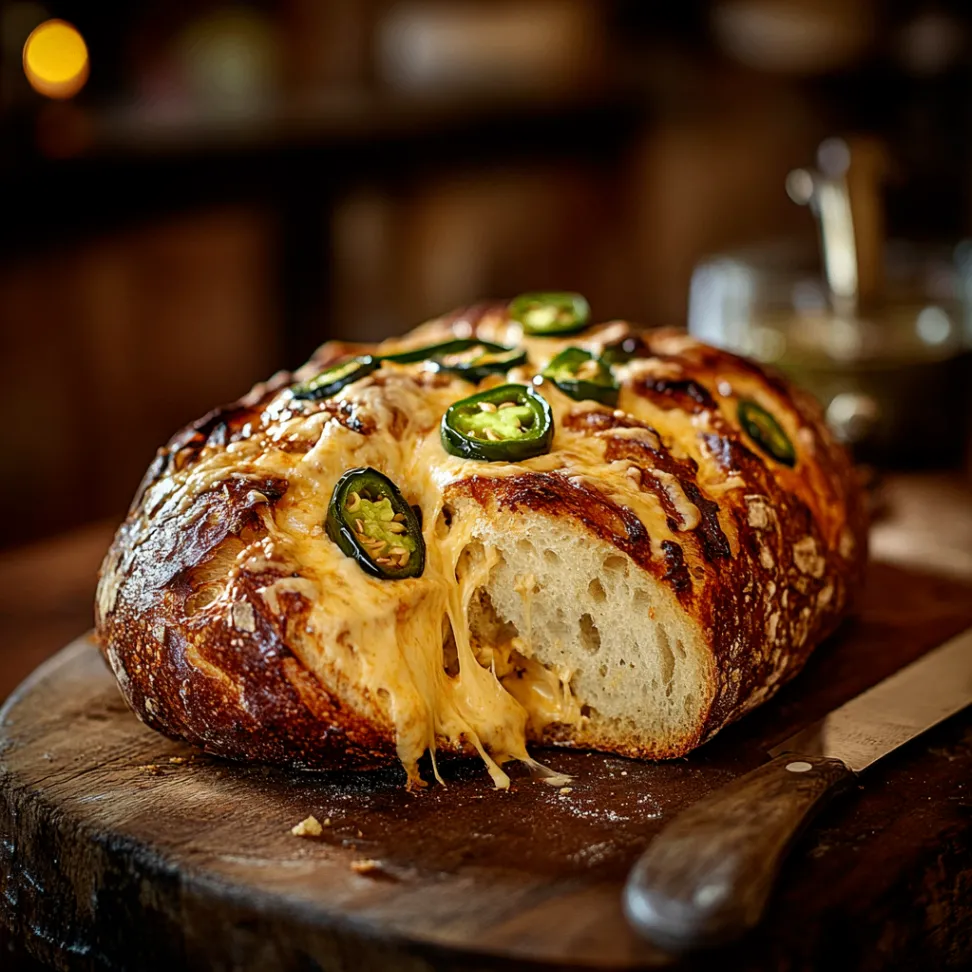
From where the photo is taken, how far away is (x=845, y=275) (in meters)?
3.72

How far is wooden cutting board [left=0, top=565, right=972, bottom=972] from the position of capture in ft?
4.98

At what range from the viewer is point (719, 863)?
58.9 inches

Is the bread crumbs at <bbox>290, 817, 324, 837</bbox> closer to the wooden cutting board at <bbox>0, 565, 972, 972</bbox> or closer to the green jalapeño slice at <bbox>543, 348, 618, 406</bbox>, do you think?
the wooden cutting board at <bbox>0, 565, 972, 972</bbox>

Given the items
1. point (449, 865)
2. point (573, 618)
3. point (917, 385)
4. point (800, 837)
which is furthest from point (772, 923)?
point (917, 385)

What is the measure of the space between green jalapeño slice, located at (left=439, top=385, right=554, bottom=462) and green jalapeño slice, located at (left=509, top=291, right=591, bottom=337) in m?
0.38

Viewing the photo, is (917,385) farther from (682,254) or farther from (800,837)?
(682,254)

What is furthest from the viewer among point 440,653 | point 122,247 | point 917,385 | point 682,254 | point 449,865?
point 682,254

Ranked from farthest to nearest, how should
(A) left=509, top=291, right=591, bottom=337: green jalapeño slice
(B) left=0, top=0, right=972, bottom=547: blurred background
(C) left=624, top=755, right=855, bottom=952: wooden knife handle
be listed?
1. (B) left=0, top=0, right=972, bottom=547: blurred background
2. (A) left=509, top=291, right=591, bottom=337: green jalapeño slice
3. (C) left=624, top=755, right=855, bottom=952: wooden knife handle

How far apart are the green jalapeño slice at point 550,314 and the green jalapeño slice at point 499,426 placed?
38 centimetres

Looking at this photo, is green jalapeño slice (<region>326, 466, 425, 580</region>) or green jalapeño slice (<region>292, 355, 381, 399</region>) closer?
green jalapeño slice (<region>326, 466, 425, 580</region>)

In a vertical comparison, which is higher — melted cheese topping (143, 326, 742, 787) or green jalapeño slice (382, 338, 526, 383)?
green jalapeño slice (382, 338, 526, 383)

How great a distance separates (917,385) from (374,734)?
2.16 metres

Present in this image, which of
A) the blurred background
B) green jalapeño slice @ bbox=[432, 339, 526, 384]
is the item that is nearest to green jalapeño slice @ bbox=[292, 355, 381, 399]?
green jalapeño slice @ bbox=[432, 339, 526, 384]

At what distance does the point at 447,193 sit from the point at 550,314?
18.5ft
